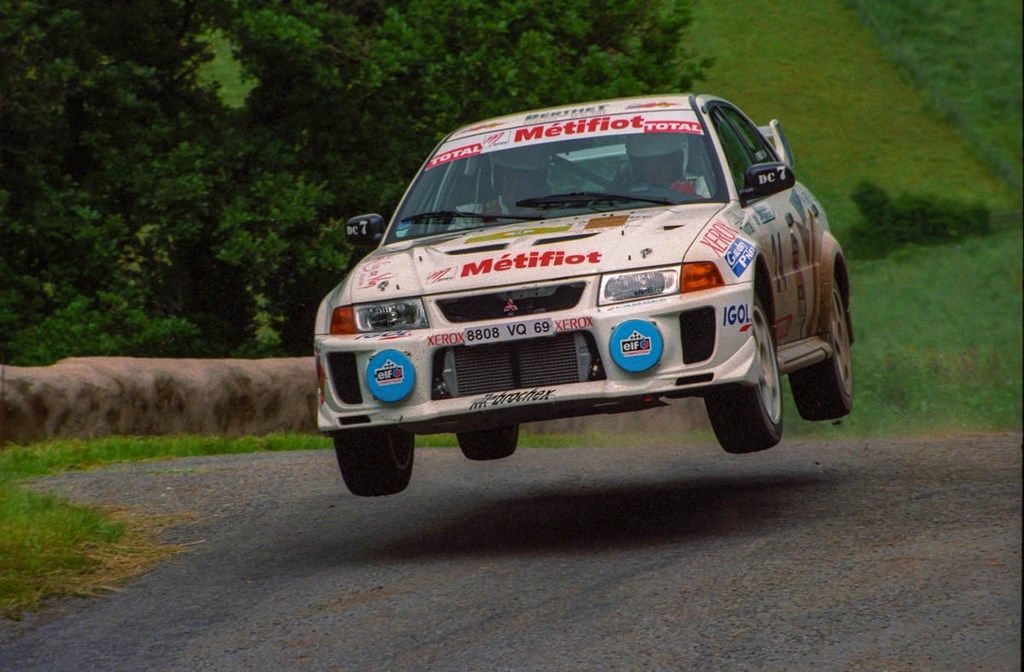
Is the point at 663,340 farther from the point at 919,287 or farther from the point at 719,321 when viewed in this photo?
the point at 919,287

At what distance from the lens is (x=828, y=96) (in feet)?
152

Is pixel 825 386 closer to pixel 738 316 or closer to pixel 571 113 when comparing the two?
pixel 571 113

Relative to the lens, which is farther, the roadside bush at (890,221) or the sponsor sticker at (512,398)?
the roadside bush at (890,221)

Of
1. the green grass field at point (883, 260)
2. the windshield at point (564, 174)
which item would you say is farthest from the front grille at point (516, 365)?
the green grass field at point (883, 260)

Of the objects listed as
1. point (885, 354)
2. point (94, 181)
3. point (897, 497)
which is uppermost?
point (94, 181)

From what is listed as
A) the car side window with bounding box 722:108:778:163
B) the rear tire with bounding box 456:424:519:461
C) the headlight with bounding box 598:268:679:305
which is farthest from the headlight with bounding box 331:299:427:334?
the car side window with bounding box 722:108:778:163

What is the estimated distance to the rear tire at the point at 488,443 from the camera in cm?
891

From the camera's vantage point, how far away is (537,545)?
21.2ft

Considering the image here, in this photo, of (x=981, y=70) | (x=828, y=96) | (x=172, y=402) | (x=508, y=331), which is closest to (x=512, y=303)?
(x=508, y=331)

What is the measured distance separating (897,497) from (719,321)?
1.53 metres

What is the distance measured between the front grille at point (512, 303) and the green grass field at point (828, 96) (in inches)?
1121

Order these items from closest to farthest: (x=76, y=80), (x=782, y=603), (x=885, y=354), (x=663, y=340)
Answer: (x=782, y=603) < (x=663, y=340) < (x=76, y=80) < (x=885, y=354)

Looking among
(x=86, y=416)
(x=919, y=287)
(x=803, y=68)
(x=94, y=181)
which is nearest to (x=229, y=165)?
(x=94, y=181)

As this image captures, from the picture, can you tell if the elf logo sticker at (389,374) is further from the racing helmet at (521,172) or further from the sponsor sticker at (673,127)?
the sponsor sticker at (673,127)
